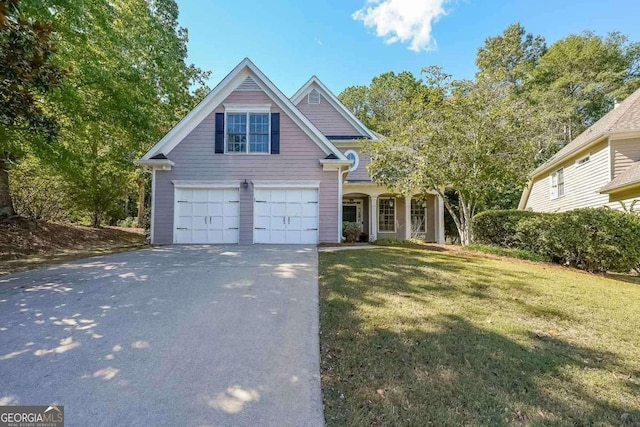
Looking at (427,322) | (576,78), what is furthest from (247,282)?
(576,78)

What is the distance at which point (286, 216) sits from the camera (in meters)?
11.3

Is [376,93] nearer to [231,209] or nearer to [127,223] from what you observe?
[127,223]

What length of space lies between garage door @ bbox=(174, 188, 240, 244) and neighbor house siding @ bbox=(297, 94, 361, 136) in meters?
6.88

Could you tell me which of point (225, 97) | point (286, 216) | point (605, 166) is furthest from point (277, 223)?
point (605, 166)

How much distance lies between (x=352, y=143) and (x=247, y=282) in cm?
1152

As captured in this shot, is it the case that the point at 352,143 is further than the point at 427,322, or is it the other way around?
the point at 352,143

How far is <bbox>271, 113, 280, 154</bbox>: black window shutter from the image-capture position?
37.2ft

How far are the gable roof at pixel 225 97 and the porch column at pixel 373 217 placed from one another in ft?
17.2

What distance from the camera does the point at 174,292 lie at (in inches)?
211

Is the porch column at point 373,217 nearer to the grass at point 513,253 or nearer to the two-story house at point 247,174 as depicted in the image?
the two-story house at point 247,174

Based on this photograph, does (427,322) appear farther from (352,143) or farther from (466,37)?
(466,37)

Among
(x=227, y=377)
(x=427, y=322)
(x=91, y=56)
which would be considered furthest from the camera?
(x=91, y=56)

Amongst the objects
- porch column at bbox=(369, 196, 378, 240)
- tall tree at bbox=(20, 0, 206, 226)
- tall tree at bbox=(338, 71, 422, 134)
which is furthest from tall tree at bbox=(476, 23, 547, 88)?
tall tree at bbox=(20, 0, 206, 226)

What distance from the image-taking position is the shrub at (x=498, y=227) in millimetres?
10773
